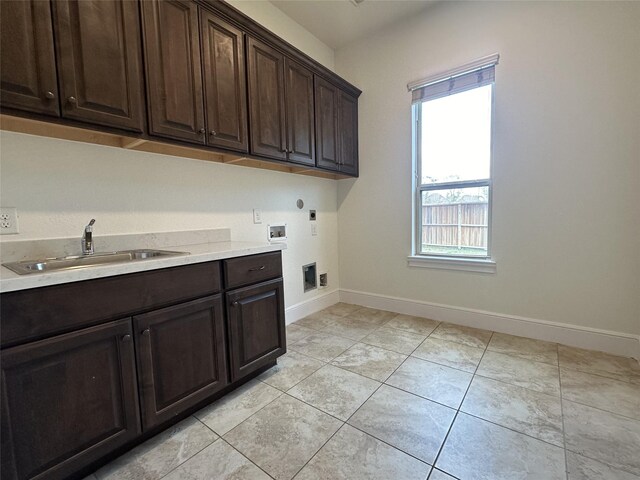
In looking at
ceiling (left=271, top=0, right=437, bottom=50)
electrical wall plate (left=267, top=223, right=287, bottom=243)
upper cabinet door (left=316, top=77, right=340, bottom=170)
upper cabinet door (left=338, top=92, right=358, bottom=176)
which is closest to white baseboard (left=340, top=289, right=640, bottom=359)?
electrical wall plate (left=267, top=223, right=287, bottom=243)

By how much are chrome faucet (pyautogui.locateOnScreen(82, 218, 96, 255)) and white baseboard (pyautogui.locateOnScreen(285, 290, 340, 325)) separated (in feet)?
5.59

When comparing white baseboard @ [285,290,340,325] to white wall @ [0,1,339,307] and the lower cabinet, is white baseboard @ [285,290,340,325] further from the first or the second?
the lower cabinet

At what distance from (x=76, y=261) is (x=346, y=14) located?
2.97 meters

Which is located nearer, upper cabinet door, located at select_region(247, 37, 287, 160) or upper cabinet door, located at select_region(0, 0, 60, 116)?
upper cabinet door, located at select_region(0, 0, 60, 116)

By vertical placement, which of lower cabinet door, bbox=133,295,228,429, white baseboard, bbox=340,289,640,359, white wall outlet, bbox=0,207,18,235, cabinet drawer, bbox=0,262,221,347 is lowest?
white baseboard, bbox=340,289,640,359

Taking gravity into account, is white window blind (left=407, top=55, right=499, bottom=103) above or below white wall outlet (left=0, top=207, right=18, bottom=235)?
above

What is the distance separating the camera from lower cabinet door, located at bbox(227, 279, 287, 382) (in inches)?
64.4

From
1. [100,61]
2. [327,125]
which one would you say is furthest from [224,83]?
[327,125]

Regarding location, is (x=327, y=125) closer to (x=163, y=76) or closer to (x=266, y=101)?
(x=266, y=101)

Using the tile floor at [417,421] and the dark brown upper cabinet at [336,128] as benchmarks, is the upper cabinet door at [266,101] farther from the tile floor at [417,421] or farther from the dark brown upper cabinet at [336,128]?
the tile floor at [417,421]

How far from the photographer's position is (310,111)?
8.15 feet

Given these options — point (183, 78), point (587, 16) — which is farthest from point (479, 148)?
point (183, 78)

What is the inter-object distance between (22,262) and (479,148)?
3.20 m

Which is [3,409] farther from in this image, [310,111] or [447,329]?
[447,329]
